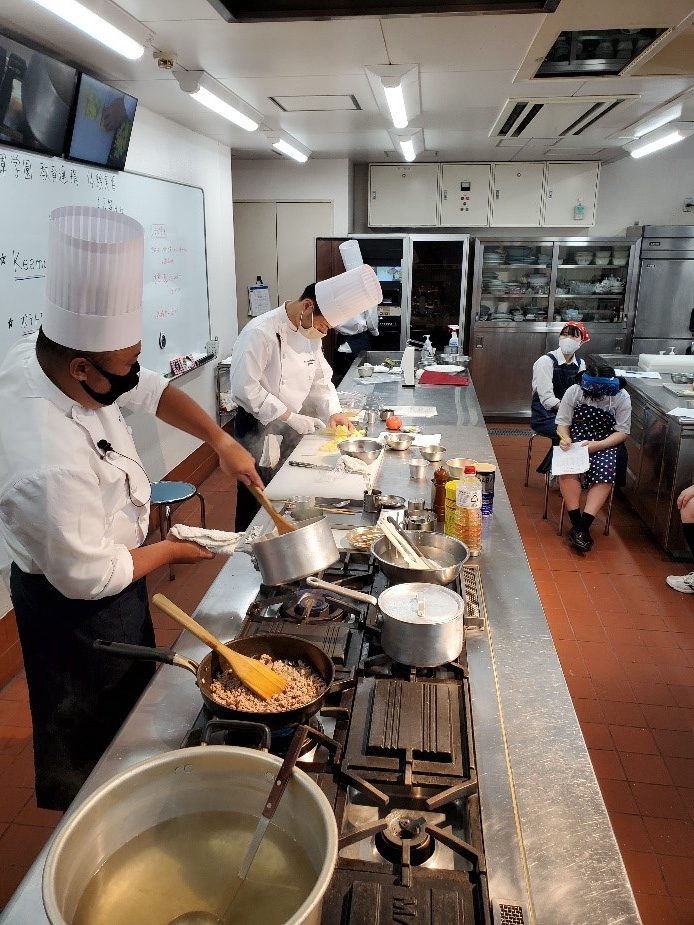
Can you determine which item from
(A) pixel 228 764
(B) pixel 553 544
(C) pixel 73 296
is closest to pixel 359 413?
(B) pixel 553 544

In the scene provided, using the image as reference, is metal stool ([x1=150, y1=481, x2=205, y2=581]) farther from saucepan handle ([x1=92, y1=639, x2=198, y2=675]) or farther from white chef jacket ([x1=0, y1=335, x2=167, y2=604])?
saucepan handle ([x1=92, y1=639, x2=198, y2=675])

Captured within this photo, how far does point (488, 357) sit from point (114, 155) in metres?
4.92

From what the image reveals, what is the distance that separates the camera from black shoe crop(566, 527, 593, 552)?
14.6 feet

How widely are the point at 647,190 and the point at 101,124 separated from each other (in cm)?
660

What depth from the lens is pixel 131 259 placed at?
1623 millimetres

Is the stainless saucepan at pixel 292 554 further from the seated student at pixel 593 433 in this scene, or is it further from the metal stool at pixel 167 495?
the seated student at pixel 593 433

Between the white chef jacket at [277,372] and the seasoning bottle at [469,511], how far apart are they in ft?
5.11

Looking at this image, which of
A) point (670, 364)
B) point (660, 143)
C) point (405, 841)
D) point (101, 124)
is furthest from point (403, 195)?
point (405, 841)

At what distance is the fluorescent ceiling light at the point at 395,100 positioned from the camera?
3.72 m

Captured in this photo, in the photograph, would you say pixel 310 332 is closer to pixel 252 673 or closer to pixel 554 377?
pixel 252 673

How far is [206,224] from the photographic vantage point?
19.4ft

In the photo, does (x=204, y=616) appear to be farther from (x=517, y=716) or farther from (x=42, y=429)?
(x=517, y=716)

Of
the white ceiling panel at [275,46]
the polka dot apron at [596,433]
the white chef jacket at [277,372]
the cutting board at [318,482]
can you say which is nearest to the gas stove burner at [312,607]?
the cutting board at [318,482]

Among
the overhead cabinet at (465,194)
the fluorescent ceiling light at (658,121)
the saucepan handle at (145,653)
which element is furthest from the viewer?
the overhead cabinet at (465,194)
